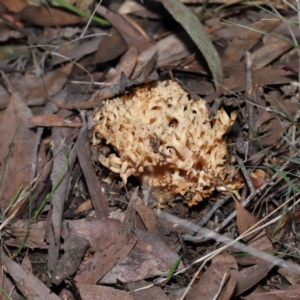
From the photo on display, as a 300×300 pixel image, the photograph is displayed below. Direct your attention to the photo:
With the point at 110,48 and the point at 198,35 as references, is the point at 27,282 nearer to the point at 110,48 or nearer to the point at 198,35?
the point at 110,48

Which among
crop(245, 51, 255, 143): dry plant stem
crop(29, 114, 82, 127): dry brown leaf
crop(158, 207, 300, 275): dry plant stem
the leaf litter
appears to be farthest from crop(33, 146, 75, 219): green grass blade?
crop(245, 51, 255, 143): dry plant stem

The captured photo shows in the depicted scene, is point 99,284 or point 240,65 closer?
point 99,284

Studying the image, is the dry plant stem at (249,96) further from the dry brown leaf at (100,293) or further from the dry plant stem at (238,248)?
the dry brown leaf at (100,293)

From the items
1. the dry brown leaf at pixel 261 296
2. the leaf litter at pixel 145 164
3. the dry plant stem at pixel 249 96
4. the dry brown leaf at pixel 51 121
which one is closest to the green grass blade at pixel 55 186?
the leaf litter at pixel 145 164

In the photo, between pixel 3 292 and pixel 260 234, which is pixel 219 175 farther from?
pixel 3 292

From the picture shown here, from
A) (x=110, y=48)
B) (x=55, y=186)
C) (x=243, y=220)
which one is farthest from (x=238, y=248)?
(x=110, y=48)

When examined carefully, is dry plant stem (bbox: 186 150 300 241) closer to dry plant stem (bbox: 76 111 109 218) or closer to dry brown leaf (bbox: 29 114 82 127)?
dry plant stem (bbox: 76 111 109 218)

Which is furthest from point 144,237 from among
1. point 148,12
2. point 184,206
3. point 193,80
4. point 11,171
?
point 148,12
